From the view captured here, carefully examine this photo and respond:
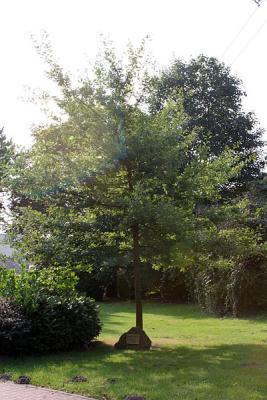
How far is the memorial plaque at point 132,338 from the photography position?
10.8 m

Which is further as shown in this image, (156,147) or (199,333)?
(199,333)

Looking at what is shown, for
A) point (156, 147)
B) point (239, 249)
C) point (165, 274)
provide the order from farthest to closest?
point (165, 274), point (239, 249), point (156, 147)

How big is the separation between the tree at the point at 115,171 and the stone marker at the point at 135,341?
1.85ft

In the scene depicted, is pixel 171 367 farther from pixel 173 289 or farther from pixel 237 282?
pixel 173 289

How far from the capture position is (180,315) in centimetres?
1956

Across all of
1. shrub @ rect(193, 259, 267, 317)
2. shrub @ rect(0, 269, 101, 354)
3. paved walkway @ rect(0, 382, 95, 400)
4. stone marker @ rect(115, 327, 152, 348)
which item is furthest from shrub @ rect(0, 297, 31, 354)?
shrub @ rect(193, 259, 267, 317)

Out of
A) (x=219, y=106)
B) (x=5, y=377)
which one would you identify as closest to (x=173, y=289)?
(x=219, y=106)

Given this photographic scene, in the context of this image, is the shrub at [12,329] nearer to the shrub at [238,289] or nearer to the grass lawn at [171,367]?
the grass lawn at [171,367]

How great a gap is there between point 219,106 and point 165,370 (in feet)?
75.1

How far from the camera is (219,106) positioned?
96.5ft

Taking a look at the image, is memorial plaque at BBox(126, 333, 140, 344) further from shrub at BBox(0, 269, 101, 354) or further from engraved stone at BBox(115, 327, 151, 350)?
shrub at BBox(0, 269, 101, 354)

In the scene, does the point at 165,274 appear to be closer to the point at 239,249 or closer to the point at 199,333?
the point at 199,333

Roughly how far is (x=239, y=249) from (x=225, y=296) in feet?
22.8

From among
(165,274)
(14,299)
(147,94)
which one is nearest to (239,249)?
(147,94)
